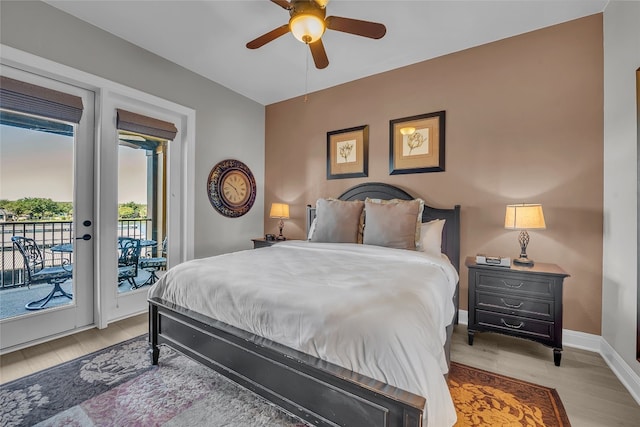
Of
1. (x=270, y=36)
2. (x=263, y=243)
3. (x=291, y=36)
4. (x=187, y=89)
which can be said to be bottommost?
(x=263, y=243)

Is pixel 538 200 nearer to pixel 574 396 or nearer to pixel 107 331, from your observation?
pixel 574 396

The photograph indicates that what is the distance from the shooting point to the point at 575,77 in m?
2.52

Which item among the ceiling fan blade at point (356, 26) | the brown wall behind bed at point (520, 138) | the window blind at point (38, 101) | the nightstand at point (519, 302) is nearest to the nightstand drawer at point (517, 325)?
the nightstand at point (519, 302)

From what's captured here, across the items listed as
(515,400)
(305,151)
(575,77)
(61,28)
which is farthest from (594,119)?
(61,28)

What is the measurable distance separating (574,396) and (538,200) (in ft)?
5.21

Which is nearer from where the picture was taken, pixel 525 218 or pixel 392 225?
pixel 525 218

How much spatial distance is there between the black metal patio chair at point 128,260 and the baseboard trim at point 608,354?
4.28 metres

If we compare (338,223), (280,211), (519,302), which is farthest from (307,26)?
(519,302)

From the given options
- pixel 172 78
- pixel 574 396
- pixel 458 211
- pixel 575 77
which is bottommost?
pixel 574 396

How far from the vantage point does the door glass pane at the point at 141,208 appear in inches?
118

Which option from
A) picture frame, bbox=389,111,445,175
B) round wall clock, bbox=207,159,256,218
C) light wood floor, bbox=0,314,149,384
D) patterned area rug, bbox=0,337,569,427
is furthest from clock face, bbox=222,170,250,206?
patterned area rug, bbox=0,337,569,427

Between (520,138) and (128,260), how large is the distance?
4.22m

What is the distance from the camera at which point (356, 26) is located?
6.79 ft

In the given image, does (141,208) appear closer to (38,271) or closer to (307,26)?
(38,271)
